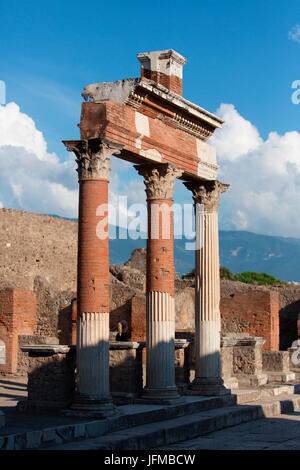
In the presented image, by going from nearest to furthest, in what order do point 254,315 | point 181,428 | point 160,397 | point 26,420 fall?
1. point 26,420
2. point 181,428
3. point 160,397
4. point 254,315

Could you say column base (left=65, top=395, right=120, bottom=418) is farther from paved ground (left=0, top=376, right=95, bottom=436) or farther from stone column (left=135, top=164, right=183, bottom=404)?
stone column (left=135, top=164, right=183, bottom=404)

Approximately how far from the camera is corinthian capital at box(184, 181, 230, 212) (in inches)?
537

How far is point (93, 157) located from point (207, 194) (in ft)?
13.1

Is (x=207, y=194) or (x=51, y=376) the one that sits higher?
(x=207, y=194)

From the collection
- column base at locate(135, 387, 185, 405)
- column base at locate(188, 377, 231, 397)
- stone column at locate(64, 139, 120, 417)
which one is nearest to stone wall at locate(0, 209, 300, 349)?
column base at locate(188, 377, 231, 397)

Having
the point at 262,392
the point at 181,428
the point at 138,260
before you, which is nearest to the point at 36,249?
the point at 138,260

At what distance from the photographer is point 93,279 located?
10031 mm

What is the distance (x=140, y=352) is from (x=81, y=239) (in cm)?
293

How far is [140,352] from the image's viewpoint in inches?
478

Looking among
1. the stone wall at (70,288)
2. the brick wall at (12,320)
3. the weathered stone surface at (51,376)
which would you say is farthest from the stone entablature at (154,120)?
the brick wall at (12,320)

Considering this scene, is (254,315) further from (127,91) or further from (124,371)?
(127,91)
